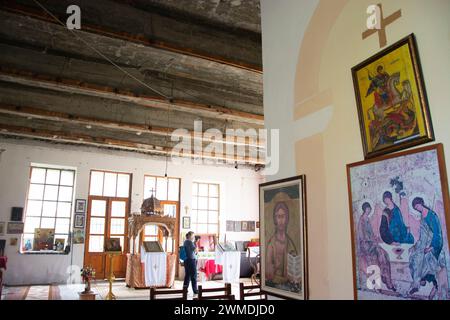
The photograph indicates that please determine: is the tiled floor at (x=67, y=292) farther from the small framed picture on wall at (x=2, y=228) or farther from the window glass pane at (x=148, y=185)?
the window glass pane at (x=148, y=185)

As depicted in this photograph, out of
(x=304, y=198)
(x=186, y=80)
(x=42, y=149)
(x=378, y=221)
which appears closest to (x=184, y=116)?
(x=186, y=80)

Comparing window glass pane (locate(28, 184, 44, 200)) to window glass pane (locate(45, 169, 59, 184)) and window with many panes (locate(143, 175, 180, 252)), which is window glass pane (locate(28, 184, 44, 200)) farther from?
window with many panes (locate(143, 175, 180, 252))

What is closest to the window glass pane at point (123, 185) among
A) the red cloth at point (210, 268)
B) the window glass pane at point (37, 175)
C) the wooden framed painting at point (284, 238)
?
the window glass pane at point (37, 175)

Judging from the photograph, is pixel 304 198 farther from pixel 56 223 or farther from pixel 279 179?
pixel 56 223

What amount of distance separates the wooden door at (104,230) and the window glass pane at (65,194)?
619mm

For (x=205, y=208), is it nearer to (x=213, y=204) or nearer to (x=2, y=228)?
(x=213, y=204)

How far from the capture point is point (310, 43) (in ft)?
9.08

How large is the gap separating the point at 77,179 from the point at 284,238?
978 centimetres

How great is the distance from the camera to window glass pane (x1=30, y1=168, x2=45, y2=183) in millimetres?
10914

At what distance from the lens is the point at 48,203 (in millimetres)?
10992

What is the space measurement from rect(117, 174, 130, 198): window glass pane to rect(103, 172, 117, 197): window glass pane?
131mm

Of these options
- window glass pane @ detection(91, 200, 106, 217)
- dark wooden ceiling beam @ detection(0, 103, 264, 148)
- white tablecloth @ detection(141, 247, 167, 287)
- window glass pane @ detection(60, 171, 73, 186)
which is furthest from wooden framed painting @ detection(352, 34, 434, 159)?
window glass pane @ detection(60, 171, 73, 186)

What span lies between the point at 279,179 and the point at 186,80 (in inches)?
165
